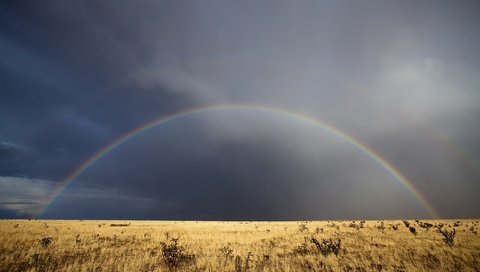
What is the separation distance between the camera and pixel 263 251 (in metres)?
21.7

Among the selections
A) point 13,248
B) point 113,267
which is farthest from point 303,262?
point 13,248

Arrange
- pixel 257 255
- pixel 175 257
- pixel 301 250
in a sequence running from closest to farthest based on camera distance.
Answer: pixel 175 257 < pixel 257 255 < pixel 301 250

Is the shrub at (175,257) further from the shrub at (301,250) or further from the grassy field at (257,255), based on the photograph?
the shrub at (301,250)

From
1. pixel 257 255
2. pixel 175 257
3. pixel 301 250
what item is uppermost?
pixel 301 250

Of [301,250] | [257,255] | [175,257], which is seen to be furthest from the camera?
[301,250]

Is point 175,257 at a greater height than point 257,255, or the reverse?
point 257,255

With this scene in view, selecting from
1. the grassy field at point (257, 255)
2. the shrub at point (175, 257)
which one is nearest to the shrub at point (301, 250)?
the grassy field at point (257, 255)

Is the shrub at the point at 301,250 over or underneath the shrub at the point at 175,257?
over

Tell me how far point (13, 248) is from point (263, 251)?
18.5 meters

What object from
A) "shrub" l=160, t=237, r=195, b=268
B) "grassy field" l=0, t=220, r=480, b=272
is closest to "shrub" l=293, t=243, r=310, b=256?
→ "grassy field" l=0, t=220, r=480, b=272

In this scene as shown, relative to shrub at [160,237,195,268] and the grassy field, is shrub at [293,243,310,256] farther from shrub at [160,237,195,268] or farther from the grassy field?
shrub at [160,237,195,268]

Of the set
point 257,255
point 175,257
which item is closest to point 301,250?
point 257,255

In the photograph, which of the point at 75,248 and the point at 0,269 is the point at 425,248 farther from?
the point at 0,269

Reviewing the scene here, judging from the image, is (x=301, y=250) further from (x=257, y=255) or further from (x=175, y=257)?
(x=175, y=257)
